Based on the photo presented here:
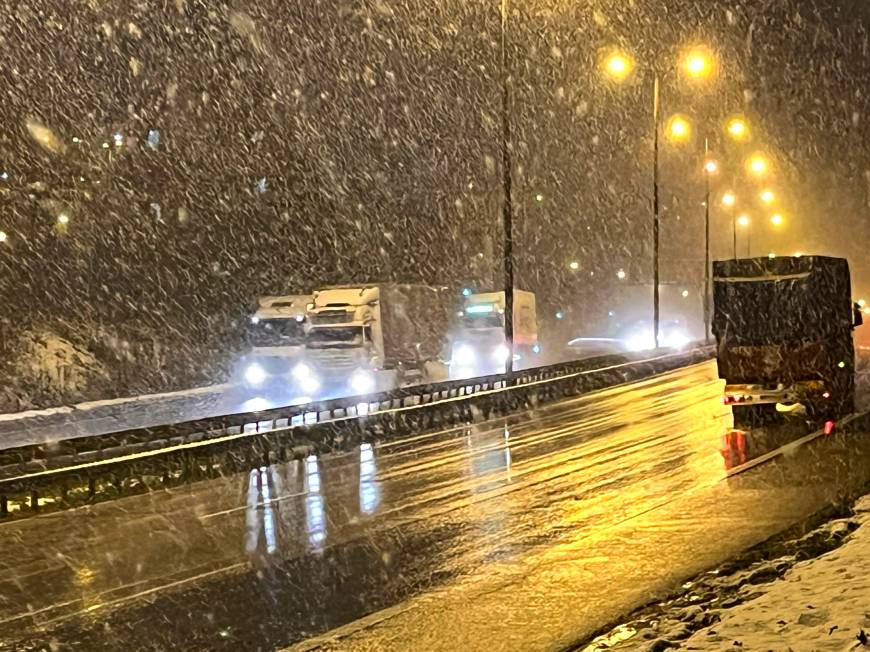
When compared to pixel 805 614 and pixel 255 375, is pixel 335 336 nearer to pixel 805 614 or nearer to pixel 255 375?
pixel 255 375

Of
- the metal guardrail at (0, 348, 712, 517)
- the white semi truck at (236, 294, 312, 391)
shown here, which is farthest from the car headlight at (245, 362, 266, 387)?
the metal guardrail at (0, 348, 712, 517)

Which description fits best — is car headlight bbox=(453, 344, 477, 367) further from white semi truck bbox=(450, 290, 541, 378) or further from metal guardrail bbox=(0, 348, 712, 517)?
metal guardrail bbox=(0, 348, 712, 517)

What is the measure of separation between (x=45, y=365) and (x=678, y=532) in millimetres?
33288

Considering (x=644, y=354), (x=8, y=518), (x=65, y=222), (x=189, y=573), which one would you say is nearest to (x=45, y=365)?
(x=65, y=222)

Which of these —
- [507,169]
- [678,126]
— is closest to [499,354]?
[678,126]

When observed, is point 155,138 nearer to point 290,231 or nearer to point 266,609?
point 290,231

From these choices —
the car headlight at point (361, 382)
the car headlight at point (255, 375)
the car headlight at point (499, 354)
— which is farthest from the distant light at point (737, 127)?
the car headlight at point (255, 375)

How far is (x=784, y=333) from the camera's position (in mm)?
18375

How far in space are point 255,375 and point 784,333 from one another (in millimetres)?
16583

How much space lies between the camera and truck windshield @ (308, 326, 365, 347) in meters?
28.4

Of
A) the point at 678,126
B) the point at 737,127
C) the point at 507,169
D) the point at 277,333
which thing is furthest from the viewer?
the point at 737,127

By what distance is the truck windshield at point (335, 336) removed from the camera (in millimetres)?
28422

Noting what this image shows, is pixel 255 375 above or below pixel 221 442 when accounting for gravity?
above

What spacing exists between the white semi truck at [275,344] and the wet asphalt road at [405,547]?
12.5 metres
